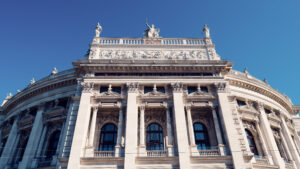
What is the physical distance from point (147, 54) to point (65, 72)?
37.8 ft

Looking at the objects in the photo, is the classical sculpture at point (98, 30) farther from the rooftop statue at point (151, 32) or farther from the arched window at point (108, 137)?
the arched window at point (108, 137)

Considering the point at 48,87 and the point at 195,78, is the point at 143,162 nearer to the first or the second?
the point at 195,78

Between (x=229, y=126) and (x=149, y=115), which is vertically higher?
(x=149, y=115)

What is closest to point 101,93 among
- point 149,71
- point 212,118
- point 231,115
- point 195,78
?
point 149,71

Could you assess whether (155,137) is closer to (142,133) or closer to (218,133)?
(142,133)

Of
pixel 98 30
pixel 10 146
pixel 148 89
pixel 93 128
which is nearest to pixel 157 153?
pixel 93 128

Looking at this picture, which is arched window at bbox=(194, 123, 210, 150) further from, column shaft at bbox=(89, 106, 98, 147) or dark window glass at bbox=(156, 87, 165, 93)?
column shaft at bbox=(89, 106, 98, 147)

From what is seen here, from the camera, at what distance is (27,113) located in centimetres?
2780

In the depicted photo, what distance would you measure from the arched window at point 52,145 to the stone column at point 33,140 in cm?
129

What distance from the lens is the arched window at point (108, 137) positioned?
2195 cm

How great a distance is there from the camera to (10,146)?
86.1 feet

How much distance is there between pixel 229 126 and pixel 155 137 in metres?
7.35

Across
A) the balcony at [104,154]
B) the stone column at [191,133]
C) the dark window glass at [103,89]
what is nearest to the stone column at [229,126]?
the stone column at [191,133]

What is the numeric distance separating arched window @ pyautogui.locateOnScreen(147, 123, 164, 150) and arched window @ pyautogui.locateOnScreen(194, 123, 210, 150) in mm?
3705
